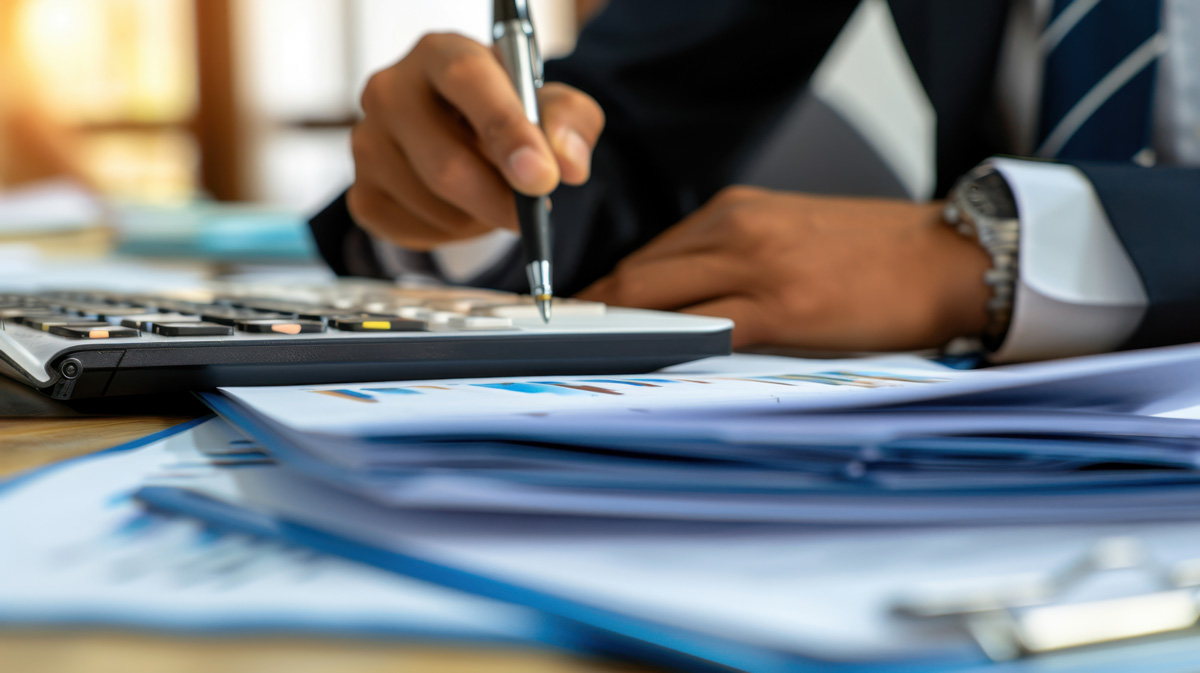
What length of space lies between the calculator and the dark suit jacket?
10.0 inches

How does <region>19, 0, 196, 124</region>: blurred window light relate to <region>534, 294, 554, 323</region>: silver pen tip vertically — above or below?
above

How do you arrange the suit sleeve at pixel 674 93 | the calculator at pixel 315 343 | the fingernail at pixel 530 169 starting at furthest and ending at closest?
the suit sleeve at pixel 674 93
the fingernail at pixel 530 169
the calculator at pixel 315 343

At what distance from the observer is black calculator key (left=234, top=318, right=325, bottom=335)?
0.28m

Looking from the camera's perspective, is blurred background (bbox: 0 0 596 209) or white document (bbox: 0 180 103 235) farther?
blurred background (bbox: 0 0 596 209)

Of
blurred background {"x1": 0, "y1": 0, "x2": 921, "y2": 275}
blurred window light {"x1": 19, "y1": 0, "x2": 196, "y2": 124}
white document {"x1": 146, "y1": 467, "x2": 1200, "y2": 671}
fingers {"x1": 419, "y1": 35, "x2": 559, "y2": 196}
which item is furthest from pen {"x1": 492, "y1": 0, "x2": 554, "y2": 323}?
blurred window light {"x1": 19, "y1": 0, "x2": 196, "y2": 124}

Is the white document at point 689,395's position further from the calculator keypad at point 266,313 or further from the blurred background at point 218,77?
the blurred background at point 218,77

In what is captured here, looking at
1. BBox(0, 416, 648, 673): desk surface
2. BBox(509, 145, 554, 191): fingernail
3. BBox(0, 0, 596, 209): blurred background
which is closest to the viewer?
BBox(0, 416, 648, 673): desk surface

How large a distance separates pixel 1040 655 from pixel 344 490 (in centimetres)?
12

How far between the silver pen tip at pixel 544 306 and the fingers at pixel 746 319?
0.37 feet

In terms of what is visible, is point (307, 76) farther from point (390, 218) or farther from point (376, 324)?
point (376, 324)

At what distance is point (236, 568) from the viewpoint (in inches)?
5.9

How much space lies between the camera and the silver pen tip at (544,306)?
33cm

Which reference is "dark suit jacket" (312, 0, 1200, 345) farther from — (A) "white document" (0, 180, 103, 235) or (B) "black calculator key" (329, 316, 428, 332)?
(A) "white document" (0, 180, 103, 235)

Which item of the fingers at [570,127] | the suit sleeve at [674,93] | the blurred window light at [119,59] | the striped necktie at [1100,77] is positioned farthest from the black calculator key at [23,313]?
the blurred window light at [119,59]
